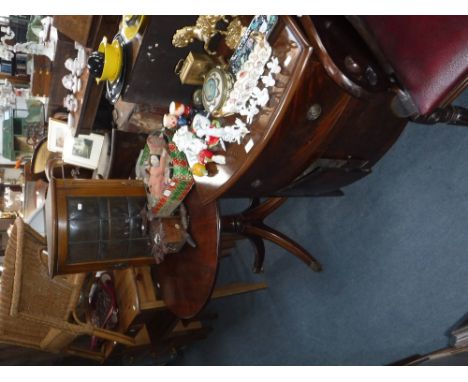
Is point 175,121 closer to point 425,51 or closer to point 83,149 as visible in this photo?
point 425,51

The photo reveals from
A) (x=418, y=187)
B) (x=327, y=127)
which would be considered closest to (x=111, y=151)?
(x=327, y=127)

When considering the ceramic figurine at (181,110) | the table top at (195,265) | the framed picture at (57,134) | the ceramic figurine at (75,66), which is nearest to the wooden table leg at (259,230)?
the table top at (195,265)

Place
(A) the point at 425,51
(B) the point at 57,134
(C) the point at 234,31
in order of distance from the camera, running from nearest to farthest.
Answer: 1. (A) the point at 425,51
2. (C) the point at 234,31
3. (B) the point at 57,134

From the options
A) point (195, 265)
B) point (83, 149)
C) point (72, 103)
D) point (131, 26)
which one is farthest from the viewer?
point (83, 149)

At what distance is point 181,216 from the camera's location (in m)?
1.74

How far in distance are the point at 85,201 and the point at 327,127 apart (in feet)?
4.11

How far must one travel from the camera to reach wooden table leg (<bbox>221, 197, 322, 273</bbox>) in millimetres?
2291

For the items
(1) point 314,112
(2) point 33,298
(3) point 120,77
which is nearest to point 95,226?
(2) point 33,298

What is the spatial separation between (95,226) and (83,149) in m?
1.10

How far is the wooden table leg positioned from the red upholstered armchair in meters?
1.35

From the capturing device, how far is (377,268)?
2023mm
